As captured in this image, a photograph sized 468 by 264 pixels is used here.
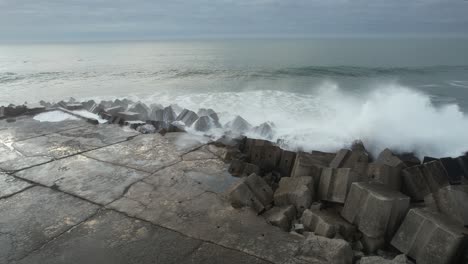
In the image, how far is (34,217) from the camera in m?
4.33

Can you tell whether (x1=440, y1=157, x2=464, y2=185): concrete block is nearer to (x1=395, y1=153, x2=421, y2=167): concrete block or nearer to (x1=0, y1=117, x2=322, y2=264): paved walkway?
(x1=395, y1=153, x2=421, y2=167): concrete block

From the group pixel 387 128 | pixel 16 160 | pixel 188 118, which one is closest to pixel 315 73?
Result: pixel 188 118

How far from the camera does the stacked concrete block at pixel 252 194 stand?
15.0ft

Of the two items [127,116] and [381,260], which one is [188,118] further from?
[381,260]

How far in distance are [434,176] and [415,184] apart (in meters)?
0.30

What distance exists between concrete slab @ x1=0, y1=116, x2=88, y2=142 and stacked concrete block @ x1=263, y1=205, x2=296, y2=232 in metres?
6.41

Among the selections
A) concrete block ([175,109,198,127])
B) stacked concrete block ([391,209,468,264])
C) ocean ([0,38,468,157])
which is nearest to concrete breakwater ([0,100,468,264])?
stacked concrete block ([391,209,468,264])

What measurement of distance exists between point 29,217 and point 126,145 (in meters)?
3.09

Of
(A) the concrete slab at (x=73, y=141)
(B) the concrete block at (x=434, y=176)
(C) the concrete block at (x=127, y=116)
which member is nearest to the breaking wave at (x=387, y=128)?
A: (B) the concrete block at (x=434, y=176)

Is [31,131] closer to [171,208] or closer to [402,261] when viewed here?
→ [171,208]

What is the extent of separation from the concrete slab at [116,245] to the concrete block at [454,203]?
298cm

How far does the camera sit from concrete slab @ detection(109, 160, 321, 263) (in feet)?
12.2

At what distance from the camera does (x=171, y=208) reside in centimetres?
454

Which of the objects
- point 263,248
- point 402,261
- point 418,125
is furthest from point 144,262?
point 418,125
